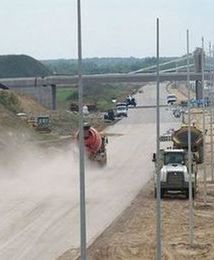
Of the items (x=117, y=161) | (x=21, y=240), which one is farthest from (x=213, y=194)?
(x=117, y=161)

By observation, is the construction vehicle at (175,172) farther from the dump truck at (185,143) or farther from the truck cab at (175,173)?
the dump truck at (185,143)

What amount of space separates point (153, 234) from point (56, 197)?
1136 centimetres

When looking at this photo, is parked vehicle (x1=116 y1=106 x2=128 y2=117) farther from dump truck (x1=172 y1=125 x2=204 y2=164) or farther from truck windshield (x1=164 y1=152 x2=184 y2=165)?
truck windshield (x1=164 y1=152 x2=184 y2=165)

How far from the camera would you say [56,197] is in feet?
128

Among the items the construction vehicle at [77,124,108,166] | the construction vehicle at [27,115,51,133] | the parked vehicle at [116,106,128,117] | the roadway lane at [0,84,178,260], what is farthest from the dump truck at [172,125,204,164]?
the parked vehicle at [116,106,128,117]

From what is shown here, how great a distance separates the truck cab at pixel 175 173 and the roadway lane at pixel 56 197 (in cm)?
192

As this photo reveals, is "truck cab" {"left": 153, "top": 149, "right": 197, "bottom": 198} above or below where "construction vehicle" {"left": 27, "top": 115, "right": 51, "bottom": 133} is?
above

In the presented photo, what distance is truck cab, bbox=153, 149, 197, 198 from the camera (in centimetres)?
3772

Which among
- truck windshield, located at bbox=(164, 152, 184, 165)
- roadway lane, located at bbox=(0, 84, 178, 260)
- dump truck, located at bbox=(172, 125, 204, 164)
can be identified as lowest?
roadway lane, located at bbox=(0, 84, 178, 260)

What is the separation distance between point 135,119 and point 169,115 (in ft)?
28.4

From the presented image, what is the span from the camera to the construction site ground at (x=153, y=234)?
25.1 m

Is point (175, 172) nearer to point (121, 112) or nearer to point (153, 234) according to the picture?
point (153, 234)

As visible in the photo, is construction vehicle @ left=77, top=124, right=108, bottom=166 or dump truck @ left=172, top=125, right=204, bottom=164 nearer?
construction vehicle @ left=77, top=124, right=108, bottom=166

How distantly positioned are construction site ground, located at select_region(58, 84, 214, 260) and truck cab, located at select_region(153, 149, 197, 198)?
0.55m
